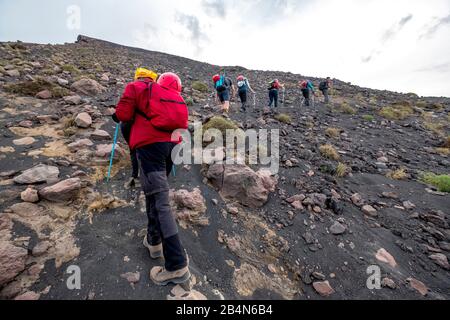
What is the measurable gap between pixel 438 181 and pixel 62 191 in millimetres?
9533

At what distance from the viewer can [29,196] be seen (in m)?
3.59

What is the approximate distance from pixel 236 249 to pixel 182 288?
1.31 metres

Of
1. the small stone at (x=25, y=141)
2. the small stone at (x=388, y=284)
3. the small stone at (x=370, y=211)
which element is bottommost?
the small stone at (x=388, y=284)

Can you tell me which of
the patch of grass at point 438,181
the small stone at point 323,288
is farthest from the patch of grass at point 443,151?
the small stone at point 323,288

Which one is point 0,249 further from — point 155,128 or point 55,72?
point 55,72

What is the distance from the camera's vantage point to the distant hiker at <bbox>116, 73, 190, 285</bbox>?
2.81 meters

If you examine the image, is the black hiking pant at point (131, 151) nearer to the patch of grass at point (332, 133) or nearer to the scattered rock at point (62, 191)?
the scattered rock at point (62, 191)

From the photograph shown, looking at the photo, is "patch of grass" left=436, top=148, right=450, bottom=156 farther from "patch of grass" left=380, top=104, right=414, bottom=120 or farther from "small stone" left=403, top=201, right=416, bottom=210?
"small stone" left=403, top=201, right=416, bottom=210

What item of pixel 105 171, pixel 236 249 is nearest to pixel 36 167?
pixel 105 171

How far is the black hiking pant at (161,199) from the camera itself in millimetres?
2793

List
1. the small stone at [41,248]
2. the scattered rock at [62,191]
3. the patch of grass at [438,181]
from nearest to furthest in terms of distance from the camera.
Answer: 1. the small stone at [41,248]
2. the scattered rock at [62,191]
3. the patch of grass at [438,181]

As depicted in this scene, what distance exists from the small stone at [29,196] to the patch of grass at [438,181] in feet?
31.7

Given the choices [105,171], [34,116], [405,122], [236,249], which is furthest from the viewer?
[405,122]

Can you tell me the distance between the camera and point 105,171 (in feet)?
15.9
